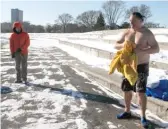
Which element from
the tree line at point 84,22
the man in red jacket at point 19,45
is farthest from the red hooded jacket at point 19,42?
the tree line at point 84,22

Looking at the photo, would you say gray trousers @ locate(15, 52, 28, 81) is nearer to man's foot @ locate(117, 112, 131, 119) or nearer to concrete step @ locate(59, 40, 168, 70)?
concrete step @ locate(59, 40, 168, 70)

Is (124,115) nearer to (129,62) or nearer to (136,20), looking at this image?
(129,62)

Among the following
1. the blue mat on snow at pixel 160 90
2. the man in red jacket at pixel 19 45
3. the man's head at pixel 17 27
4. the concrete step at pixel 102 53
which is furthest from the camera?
the concrete step at pixel 102 53

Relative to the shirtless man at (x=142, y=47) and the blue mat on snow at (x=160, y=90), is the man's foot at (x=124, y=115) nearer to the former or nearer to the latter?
the shirtless man at (x=142, y=47)

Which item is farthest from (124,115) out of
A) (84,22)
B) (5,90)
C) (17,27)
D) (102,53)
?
(84,22)

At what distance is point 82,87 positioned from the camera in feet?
25.6

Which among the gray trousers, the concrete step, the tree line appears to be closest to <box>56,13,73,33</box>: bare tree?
the tree line

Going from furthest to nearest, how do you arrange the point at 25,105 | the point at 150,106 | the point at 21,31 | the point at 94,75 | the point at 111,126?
the point at 94,75
the point at 21,31
the point at 25,105
the point at 150,106
the point at 111,126

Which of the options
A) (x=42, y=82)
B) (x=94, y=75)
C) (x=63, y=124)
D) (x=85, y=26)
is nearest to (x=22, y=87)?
(x=42, y=82)

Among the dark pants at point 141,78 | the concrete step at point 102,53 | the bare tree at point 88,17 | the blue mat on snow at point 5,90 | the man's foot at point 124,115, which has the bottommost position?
the blue mat on snow at point 5,90

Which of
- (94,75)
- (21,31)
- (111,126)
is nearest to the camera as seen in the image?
(111,126)

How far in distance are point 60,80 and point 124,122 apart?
417cm

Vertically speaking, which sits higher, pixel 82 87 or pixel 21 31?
pixel 21 31

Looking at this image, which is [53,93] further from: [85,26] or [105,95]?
[85,26]
